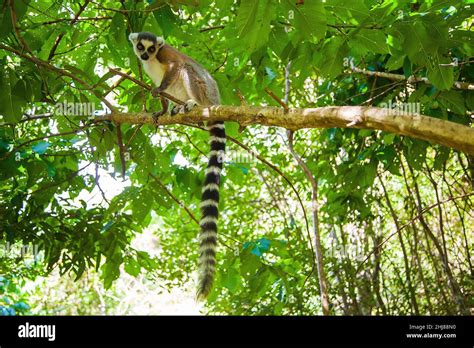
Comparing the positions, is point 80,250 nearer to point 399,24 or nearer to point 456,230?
point 399,24

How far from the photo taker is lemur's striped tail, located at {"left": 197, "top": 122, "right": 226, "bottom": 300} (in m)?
3.88

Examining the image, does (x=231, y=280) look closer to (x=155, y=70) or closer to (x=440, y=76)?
(x=440, y=76)

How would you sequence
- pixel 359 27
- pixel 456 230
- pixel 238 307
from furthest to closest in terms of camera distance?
1. pixel 456 230
2. pixel 238 307
3. pixel 359 27

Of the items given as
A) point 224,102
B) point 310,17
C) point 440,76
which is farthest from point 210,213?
point 310,17

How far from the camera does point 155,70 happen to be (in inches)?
242

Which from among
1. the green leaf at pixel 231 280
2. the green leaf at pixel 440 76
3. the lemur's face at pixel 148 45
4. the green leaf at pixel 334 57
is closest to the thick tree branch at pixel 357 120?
the green leaf at pixel 334 57

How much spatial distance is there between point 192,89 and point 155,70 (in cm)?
70

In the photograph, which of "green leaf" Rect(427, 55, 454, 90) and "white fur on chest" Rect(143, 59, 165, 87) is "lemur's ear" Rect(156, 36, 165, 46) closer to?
"white fur on chest" Rect(143, 59, 165, 87)

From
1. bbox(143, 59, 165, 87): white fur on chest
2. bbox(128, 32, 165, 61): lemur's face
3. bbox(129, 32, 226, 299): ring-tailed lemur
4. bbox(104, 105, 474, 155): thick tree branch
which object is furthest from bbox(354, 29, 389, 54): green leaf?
bbox(143, 59, 165, 87): white fur on chest

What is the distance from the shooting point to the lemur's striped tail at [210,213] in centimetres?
388

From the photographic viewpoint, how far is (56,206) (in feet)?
16.4

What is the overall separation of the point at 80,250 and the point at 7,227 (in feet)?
2.19
